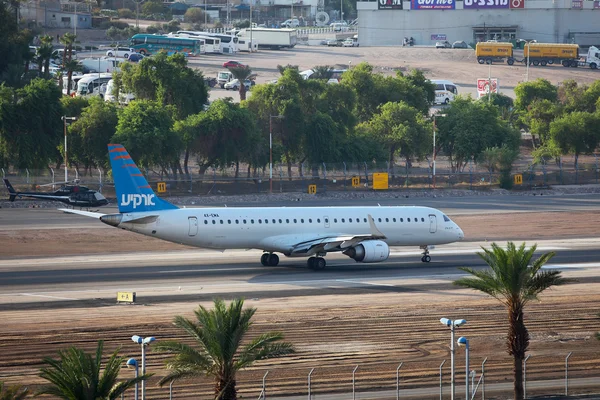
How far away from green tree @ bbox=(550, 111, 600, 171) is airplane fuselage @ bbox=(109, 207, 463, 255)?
49527mm

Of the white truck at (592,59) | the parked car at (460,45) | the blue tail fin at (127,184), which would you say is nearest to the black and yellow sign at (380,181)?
the blue tail fin at (127,184)

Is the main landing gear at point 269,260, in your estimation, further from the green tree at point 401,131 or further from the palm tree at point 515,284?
the green tree at point 401,131

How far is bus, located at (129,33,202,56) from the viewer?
152375 mm

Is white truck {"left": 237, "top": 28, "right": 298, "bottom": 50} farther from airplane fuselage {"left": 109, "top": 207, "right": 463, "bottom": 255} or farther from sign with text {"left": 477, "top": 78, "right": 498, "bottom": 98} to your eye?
airplane fuselage {"left": 109, "top": 207, "right": 463, "bottom": 255}

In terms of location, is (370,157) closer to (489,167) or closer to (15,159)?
(489,167)

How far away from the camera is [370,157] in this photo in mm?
95625

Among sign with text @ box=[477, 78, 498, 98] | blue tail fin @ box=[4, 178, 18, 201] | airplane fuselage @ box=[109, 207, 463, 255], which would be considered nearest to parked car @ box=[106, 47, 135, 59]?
sign with text @ box=[477, 78, 498, 98]

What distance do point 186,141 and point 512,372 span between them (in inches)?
2269

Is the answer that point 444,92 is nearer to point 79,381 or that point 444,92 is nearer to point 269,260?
point 269,260

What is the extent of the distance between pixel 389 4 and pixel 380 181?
89425 mm

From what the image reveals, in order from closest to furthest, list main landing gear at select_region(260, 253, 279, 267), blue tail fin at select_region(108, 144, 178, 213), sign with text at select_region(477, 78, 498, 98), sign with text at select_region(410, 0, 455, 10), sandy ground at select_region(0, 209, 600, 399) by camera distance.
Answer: sandy ground at select_region(0, 209, 600, 399) → blue tail fin at select_region(108, 144, 178, 213) → main landing gear at select_region(260, 253, 279, 267) → sign with text at select_region(477, 78, 498, 98) → sign with text at select_region(410, 0, 455, 10)

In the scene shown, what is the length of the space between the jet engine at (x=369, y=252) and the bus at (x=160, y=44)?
105 metres

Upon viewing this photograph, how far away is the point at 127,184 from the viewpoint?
47.5 meters

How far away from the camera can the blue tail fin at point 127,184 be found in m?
47.5
